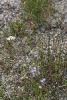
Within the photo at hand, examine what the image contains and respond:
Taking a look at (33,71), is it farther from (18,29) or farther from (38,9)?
(38,9)

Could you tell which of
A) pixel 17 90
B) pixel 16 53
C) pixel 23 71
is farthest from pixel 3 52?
pixel 17 90

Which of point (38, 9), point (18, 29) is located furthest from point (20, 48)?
point (38, 9)

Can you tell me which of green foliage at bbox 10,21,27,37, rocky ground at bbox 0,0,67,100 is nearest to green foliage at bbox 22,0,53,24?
rocky ground at bbox 0,0,67,100

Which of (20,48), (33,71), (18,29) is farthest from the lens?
(18,29)

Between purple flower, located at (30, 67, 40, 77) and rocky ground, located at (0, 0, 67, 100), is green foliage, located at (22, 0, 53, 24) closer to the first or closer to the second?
rocky ground, located at (0, 0, 67, 100)

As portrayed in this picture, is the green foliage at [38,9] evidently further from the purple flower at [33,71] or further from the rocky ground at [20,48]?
the purple flower at [33,71]

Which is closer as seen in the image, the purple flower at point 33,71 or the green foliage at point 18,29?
A: the purple flower at point 33,71

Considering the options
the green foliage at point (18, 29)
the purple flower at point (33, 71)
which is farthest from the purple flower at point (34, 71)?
the green foliage at point (18, 29)

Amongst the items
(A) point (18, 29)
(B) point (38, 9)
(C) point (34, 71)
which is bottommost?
(C) point (34, 71)
